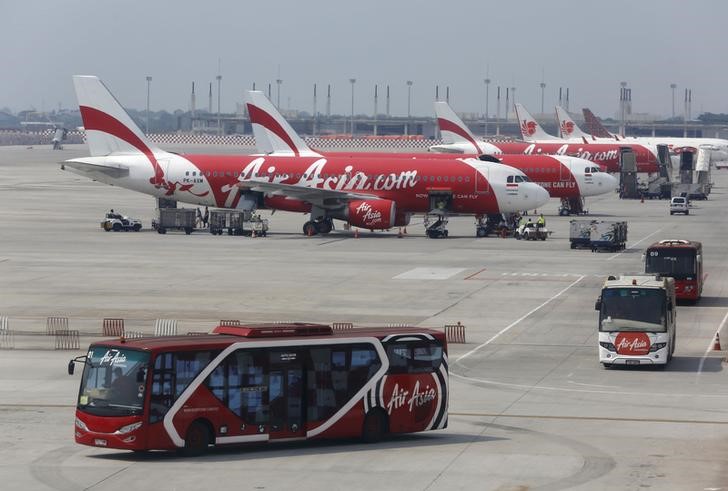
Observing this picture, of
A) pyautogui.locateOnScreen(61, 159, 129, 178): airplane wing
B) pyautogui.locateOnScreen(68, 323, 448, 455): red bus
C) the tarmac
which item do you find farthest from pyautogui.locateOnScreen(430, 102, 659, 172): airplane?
pyautogui.locateOnScreen(68, 323, 448, 455): red bus

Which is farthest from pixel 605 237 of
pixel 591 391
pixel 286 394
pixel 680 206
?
pixel 286 394

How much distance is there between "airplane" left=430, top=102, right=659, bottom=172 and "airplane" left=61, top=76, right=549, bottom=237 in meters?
70.1

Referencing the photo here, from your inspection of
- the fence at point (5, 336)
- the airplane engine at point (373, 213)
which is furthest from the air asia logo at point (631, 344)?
the airplane engine at point (373, 213)

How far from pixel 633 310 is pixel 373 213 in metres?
49.8

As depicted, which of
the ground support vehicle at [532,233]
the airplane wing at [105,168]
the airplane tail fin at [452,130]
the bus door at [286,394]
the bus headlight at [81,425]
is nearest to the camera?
the bus headlight at [81,425]

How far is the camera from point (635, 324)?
1786 inches

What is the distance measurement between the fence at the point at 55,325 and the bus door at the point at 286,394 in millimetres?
22541

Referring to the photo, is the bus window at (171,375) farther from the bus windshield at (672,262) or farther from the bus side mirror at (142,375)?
the bus windshield at (672,262)

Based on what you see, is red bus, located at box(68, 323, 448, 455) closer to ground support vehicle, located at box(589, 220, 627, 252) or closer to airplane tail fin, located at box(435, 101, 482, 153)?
ground support vehicle, located at box(589, 220, 627, 252)

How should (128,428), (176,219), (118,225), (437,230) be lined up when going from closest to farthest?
(128,428), (437,230), (176,219), (118,225)

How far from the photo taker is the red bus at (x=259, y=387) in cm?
2952

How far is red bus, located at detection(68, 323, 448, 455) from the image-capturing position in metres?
29.5

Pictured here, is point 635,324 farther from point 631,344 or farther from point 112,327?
point 112,327

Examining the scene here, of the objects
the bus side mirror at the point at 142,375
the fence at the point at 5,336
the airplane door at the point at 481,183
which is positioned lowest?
the fence at the point at 5,336
